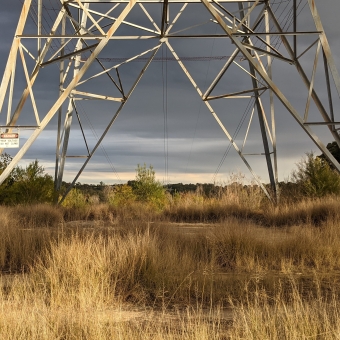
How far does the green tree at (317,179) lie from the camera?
22.0m

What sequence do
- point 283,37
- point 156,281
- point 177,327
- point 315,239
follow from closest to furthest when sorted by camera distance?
point 177,327 → point 156,281 → point 315,239 → point 283,37

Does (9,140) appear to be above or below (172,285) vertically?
above

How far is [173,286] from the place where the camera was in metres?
7.01

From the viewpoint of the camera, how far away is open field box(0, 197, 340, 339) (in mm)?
4855

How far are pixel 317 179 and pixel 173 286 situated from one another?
16598 millimetres

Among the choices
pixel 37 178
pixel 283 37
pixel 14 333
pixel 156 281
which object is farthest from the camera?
pixel 37 178

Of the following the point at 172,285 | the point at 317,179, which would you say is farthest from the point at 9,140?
the point at 317,179

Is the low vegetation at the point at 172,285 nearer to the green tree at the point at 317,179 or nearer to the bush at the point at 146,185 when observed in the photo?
the green tree at the point at 317,179

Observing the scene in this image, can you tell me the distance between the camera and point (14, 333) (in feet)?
15.0

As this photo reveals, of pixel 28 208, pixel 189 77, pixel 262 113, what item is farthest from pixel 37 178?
pixel 262 113

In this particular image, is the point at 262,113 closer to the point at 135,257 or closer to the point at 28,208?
the point at 28,208

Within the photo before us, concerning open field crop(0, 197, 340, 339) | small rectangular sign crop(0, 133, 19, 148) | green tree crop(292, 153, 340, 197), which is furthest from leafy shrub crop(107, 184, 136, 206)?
open field crop(0, 197, 340, 339)

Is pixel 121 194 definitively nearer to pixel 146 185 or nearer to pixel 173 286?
pixel 146 185

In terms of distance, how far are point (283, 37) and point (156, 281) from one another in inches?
356
